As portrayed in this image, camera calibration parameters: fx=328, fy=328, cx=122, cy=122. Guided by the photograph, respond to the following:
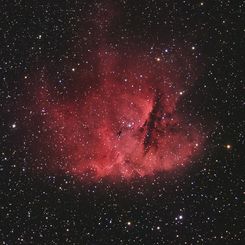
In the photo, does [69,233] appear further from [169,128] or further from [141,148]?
[169,128]

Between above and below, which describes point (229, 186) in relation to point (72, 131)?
below

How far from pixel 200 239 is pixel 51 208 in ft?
19.1

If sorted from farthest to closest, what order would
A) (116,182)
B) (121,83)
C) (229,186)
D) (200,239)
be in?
(200,239), (229,186), (116,182), (121,83)

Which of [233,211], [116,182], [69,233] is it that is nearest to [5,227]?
[69,233]

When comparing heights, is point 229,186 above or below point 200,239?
above

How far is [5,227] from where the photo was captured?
10945mm

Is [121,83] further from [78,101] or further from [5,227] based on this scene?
[5,227]

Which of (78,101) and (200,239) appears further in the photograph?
(200,239)

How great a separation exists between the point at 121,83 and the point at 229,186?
5.71 m

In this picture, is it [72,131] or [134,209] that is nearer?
[72,131]

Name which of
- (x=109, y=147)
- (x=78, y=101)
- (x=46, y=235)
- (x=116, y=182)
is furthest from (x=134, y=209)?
(x=78, y=101)

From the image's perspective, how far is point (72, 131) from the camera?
993 centimetres

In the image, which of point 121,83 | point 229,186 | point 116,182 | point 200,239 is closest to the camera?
point 121,83

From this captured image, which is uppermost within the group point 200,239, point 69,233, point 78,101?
point 78,101
